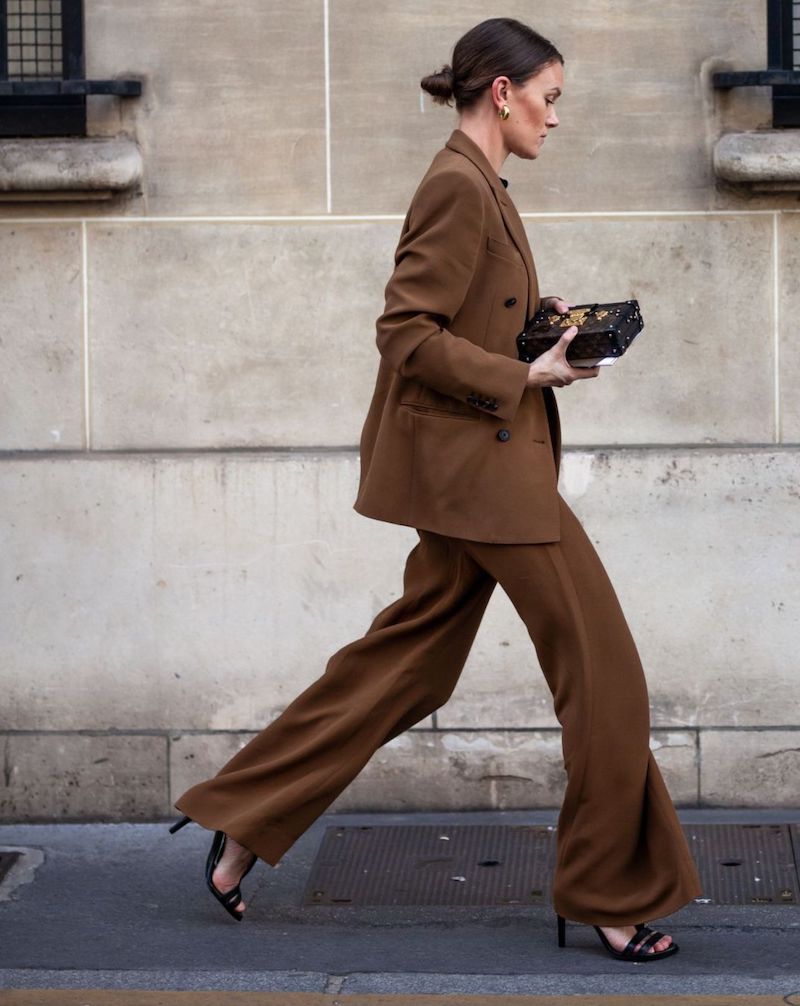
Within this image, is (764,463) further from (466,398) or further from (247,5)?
(247,5)

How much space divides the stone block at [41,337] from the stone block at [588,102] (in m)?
0.90

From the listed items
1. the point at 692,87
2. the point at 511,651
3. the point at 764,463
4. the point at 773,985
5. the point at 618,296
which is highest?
the point at 692,87

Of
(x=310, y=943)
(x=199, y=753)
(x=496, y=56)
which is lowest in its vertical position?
(x=310, y=943)

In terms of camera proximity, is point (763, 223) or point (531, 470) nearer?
point (531, 470)

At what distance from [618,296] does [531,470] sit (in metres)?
1.64

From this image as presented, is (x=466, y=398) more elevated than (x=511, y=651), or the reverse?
(x=466, y=398)

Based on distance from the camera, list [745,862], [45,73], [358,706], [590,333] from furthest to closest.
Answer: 1. [45,73]
2. [745,862]
3. [358,706]
4. [590,333]

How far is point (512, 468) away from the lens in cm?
393

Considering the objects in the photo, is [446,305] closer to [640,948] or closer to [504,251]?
[504,251]

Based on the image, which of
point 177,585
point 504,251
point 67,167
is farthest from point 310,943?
point 67,167

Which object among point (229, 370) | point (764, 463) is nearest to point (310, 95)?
point (229, 370)

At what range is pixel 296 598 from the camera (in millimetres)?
5438

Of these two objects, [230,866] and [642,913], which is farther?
[230,866]

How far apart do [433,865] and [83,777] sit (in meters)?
1.19
